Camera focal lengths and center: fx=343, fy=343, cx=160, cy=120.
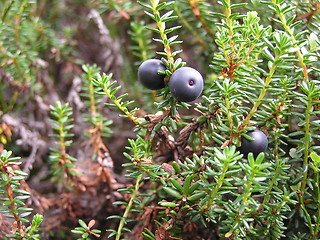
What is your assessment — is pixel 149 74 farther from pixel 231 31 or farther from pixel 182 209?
pixel 182 209

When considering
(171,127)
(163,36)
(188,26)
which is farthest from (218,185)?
(188,26)

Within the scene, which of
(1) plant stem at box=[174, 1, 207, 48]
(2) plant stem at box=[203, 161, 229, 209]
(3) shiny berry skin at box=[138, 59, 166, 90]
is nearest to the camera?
(2) plant stem at box=[203, 161, 229, 209]

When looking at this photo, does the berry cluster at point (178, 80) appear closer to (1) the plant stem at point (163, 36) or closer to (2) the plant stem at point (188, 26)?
(1) the plant stem at point (163, 36)

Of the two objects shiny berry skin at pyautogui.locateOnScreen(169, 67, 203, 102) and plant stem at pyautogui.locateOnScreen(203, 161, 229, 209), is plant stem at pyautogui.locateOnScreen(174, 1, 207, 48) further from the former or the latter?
plant stem at pyautogui.locateOnScreen(203, 161, 229, 209)

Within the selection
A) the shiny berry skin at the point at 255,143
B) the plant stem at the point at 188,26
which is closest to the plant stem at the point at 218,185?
the shiny berry skin at the point at 255,143

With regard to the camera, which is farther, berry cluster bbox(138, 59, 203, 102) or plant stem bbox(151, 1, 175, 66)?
plant stem bbox(151, 1, 175, 66)

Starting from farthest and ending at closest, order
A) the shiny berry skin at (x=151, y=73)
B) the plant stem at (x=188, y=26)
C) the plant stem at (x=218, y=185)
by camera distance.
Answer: the plant stem at (x=188, y=26) → the shiny berry skin at (x=151, y=73) → the plant stem at (x=218, y=185)

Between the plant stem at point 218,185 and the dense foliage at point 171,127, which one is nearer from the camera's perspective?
the plant stem at point 218,185

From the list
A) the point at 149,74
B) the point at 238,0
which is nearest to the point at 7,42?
the point at 149,74

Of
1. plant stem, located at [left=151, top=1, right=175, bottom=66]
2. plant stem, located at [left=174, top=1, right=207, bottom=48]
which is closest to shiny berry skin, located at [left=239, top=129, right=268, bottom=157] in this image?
plant stem, located at [left=151, top=1, right=175, bottom=66]
